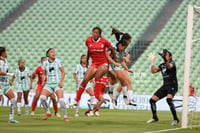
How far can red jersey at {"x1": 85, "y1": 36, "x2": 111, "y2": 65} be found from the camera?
12469 mm

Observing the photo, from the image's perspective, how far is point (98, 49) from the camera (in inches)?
492

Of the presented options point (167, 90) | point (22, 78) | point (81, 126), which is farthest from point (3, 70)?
point (22, 78)

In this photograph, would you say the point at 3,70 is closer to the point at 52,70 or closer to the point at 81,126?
the point at 52,70

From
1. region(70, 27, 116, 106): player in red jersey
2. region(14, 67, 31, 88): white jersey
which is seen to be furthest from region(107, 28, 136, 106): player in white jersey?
region(14, 67, 31, 88): white jersey

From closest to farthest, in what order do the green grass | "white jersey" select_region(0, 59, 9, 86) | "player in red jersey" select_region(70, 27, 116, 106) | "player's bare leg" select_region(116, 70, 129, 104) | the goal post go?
the green grass → the goal post → "white jersey" select_region(0, 59, 9, 86) → "player in red jersey" select_region(70, 27, 116, 106) → "player's bare leg" select_region(116, 70, 129, 104)

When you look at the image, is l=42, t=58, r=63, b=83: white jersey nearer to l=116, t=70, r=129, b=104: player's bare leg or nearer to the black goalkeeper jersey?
l=116, t=70, r=129, b=104: player's bare leg

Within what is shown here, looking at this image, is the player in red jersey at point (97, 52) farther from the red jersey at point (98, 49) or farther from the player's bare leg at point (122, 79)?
the player's bare leg at point (122, 79)

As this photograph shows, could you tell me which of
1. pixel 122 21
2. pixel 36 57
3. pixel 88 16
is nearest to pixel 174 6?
pixel 122 21

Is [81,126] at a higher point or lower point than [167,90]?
lower

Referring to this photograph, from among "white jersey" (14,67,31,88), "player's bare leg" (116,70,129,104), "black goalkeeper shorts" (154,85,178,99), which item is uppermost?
"white jersey" (14,67,31,88)

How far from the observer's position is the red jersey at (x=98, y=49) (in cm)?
1247

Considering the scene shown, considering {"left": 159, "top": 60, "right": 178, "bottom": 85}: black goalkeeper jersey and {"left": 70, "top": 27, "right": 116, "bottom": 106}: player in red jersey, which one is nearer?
{"left": 70, "top": 27, "right": 116, "bottom": 106}: player in red jersey

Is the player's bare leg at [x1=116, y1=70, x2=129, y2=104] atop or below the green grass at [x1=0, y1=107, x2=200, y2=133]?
atop

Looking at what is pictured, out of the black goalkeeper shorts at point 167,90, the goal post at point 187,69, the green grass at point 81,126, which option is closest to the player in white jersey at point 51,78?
the green grass at point 81,126
